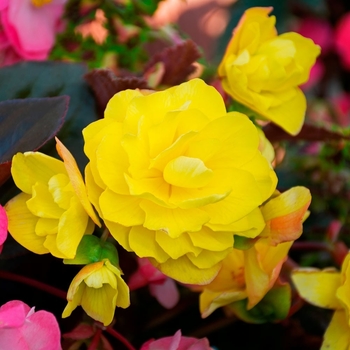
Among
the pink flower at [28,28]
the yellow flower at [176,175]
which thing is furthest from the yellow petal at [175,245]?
the pink flower at [28,28]

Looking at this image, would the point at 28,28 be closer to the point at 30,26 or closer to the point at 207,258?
the point at 30,26

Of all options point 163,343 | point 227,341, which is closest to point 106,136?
point 163,343

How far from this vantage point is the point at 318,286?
0.41 m

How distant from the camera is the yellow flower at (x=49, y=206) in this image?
0.32m

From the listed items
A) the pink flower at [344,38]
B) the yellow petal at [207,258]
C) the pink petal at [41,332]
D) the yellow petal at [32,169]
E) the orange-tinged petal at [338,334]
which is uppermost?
the yellow petal at [32,169]

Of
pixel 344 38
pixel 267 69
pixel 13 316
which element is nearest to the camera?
pixel 13 316

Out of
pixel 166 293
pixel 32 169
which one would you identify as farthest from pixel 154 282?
pixel 32 169

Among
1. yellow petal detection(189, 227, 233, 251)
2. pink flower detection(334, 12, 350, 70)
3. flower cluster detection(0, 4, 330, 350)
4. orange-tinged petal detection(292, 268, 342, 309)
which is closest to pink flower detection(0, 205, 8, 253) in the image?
flower cluster detection(0, 4, 330, 350)

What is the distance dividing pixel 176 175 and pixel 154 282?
0.42ft

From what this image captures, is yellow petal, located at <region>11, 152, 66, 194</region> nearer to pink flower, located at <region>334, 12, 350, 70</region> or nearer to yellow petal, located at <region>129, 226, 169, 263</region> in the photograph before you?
yellow petal, located at <region>129, 226, 169, 263</region>

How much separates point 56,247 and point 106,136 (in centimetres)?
7

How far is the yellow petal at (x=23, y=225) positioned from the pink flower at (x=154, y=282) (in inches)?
3.7

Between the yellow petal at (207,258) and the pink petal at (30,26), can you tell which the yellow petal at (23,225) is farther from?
the pink petal at (30,26)

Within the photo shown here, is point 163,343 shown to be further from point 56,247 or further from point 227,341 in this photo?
point 227,341
